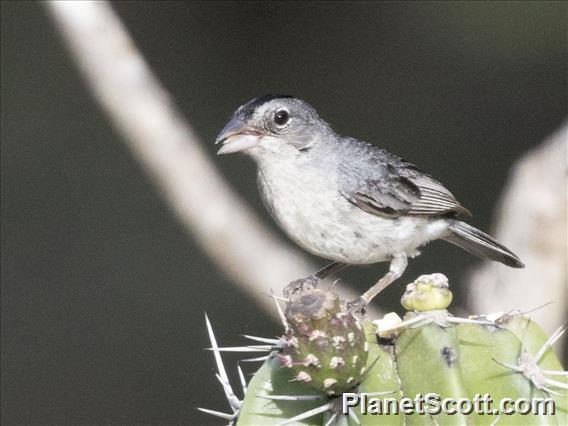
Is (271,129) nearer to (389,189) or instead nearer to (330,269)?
(389,189)

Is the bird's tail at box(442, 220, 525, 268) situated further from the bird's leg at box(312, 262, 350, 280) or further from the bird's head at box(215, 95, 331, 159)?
the bird's head at box(215, 95, 331, 159)

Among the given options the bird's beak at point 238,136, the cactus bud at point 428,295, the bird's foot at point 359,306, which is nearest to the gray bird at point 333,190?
the bird's beak at point 238,136

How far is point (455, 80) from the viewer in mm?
6121

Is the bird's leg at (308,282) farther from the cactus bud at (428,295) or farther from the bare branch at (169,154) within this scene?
the bare branch at (169,154)

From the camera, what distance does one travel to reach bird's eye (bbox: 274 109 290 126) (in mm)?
3254

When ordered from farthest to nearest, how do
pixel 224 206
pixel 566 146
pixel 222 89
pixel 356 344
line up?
pixel 222 89
pixel 224 206
pixel 566 146
pixel 356 344

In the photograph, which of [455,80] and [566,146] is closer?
[566,146]

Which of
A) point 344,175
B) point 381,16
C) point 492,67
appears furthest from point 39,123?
point 344,175

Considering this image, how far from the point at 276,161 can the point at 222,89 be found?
2918 mm

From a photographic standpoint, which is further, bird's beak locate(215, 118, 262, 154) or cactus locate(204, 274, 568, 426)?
bird's beak locate(215, 118, 262, 154)

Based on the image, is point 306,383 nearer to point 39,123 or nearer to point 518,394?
point 518,394

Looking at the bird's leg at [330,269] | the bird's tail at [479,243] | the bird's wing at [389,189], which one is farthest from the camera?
the bird's tail at [479,243]

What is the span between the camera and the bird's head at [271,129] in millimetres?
3113

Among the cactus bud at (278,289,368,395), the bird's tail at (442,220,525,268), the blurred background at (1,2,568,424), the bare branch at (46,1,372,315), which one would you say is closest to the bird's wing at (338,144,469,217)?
the bird's tail at (442,220,525,268)
